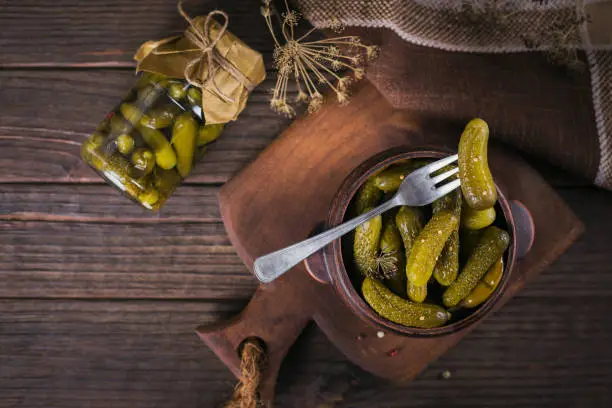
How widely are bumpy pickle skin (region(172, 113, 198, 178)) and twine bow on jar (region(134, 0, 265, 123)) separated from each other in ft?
0.15

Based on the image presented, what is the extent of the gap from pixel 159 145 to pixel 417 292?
518 mm

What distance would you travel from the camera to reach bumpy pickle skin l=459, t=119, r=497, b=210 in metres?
0.79

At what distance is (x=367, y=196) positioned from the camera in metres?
0.88

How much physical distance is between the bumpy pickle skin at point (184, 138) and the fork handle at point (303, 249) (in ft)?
0.82

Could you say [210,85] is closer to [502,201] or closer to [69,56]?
[69,56]

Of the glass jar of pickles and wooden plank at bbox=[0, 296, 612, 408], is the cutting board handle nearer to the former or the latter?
wooden plank at bbox=[0, 296, 612, 408]

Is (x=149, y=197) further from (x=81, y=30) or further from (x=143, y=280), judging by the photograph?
(x=81, y=30)

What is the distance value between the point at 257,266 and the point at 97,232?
421 millimetres

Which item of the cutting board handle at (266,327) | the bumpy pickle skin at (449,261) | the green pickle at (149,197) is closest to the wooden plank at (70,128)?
the green pickle at (149,197)

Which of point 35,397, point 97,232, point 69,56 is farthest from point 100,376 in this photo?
point 69,56

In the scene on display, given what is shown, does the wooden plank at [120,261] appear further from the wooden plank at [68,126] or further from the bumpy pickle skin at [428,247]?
the bumpy pickle skin at [428,247]

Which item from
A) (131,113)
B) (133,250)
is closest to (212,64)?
(131,113)

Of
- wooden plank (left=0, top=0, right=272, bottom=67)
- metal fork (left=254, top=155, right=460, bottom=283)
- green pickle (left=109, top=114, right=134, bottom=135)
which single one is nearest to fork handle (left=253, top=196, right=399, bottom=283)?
metal fork (left=254, top=155, right=460, bottom=283)

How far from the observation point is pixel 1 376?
1.17 metres
